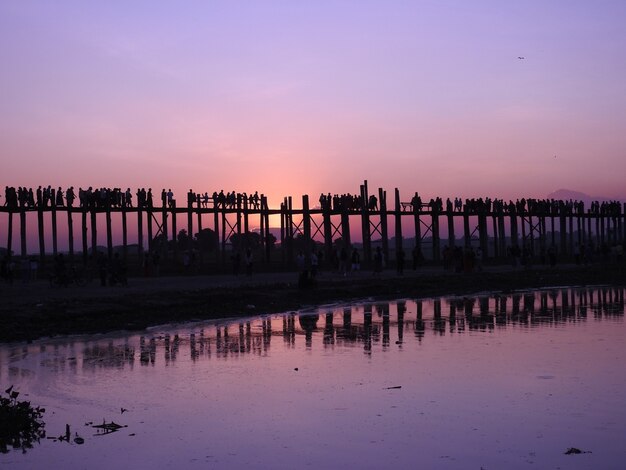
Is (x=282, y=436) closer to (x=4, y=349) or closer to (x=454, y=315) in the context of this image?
(x=4, y=349)

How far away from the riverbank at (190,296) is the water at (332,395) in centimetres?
176

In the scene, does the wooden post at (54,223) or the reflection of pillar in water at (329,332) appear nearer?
the reflection of pillar in water at (329,332)

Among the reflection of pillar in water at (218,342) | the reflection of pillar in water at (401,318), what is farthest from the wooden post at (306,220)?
the reflection of pillar in water at (218,342)

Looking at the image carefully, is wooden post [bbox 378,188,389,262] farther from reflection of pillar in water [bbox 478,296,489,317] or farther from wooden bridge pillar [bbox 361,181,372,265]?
reflection of pillar in water [bbox 478,296,489,317]

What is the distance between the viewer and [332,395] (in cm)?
1026

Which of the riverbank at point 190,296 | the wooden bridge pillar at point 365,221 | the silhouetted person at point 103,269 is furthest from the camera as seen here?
the wooden bridge pillar at point 365,221

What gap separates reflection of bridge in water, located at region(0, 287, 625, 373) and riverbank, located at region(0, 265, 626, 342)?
1531 millimetres

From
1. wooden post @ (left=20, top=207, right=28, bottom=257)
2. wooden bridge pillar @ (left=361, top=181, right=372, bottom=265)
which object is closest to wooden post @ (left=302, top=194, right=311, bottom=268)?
wooden bridge pillar @ (left=361, top=181, right=372, bottom=265)

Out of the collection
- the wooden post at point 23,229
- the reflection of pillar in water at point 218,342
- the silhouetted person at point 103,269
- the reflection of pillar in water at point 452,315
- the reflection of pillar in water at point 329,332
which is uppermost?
the wooden post at point 23,229

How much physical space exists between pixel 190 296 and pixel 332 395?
14.3 meters

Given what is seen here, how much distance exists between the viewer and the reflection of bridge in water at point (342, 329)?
13.9 meters

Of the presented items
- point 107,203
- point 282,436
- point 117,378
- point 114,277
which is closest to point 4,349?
point 117,378

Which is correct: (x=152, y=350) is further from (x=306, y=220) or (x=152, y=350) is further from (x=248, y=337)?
(x=306, y=220)

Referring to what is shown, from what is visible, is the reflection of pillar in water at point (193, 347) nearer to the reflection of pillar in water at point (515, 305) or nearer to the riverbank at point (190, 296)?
→ the riverbank at point (190, 296)
